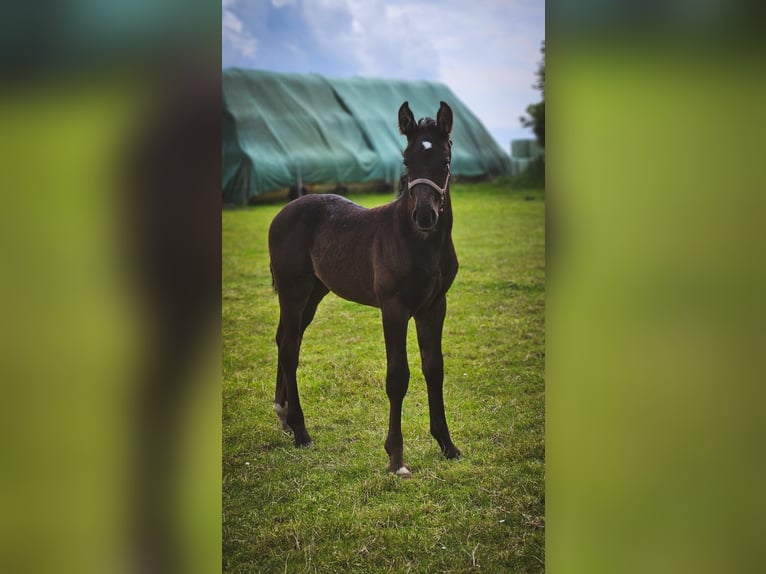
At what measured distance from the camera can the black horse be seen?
2.33 metres

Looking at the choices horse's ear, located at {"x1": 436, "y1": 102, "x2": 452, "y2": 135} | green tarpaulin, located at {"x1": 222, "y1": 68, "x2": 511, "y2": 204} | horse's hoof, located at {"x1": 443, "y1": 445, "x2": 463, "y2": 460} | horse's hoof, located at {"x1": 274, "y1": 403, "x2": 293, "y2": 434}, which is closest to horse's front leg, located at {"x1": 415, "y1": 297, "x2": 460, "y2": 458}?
horse's hoof, located at {"x1": 443, "y1": 445, "x2": 463, "y2": 460}

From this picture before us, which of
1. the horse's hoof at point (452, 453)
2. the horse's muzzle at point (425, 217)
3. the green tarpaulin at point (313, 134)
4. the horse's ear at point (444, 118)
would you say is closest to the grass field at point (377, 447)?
the horse's hoof at point (452, 453)

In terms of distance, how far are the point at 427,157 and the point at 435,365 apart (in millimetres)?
725

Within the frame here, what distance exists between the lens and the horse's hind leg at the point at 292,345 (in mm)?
2477

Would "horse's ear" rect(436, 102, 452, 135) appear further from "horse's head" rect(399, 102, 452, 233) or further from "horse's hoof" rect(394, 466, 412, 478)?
"horse's hoof" rect(394, 466, 412, 478)

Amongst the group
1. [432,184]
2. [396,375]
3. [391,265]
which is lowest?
[396,375]

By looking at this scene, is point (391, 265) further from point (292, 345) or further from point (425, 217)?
point (292, 345)

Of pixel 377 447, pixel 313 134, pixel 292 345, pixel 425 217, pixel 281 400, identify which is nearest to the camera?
pixel 425 217

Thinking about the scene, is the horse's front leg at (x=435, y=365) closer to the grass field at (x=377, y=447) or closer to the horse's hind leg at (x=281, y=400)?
the grass field at (x=377, y=447)

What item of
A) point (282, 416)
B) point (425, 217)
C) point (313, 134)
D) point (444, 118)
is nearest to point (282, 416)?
point (282, 416)

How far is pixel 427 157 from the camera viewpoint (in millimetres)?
2320
